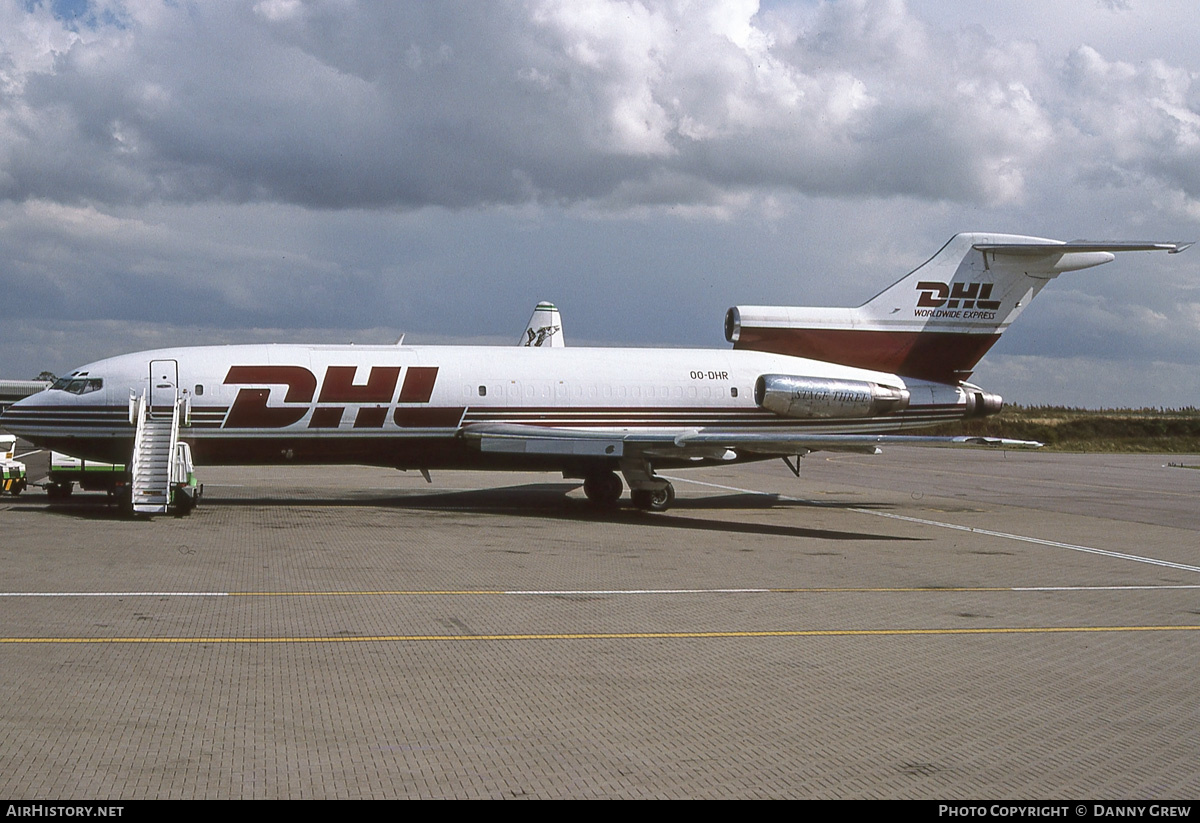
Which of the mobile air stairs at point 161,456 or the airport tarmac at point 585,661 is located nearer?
the airport tarmac at point 585,661

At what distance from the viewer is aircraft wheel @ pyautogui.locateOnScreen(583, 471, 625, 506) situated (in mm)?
27594

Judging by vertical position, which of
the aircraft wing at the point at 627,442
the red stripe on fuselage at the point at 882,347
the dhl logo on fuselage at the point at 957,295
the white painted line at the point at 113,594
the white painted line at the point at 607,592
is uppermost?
the dhl logo on fuselage at the point at 957,295

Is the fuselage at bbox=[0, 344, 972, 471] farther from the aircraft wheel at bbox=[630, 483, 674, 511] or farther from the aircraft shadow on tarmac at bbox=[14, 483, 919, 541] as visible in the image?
the aircraft shadow on tarmac at bbox=[14, 483, 919, 541]

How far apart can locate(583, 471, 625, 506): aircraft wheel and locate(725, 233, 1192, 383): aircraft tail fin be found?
551cm

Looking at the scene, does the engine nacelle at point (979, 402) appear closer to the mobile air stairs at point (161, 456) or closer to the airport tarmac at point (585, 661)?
the airport tarmac at point (585, 661)

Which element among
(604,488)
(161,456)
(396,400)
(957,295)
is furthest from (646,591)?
(957,295)

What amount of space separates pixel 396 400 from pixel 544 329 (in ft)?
95.3

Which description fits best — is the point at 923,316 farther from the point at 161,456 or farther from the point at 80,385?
the point at 80,385

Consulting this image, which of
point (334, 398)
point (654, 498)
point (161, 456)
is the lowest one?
point (654, 498)

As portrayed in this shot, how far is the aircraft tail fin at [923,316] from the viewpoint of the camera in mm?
29844

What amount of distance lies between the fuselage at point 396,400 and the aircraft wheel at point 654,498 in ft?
3.61

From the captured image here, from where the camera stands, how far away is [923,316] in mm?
30047

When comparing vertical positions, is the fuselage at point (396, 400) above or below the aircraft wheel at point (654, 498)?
above

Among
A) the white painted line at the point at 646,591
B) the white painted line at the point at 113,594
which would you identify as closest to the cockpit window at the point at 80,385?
the white painted line at the point at 113,594
